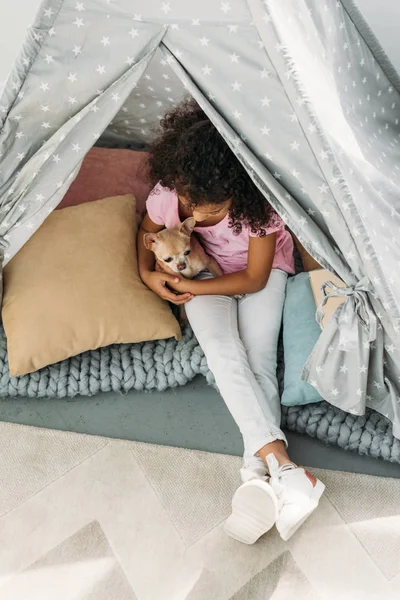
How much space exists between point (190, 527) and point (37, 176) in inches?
34.6

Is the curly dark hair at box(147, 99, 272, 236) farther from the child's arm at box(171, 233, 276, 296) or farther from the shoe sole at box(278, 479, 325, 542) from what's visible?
the shoe sole at box(278, 479, 325, 542)

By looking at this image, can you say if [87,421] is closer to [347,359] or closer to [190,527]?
[190,527]

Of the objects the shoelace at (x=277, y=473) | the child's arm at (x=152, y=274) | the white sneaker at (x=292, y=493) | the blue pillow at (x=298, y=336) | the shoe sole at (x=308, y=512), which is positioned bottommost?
the shoe sole at (x=308, y=512)

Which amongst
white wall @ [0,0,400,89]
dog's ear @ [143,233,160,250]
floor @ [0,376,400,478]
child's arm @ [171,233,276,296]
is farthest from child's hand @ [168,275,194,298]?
white wall @ [0,0,400,89]

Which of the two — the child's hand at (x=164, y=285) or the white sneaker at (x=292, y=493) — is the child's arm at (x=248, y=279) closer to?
the child's hand at (x=164, y=285)

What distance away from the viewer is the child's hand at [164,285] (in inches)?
64.0

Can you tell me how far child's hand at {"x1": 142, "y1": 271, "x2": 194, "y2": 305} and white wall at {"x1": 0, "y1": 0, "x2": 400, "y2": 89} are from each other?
0.65 metres

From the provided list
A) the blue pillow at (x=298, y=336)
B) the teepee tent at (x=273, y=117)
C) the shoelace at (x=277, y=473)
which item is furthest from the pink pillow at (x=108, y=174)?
the shoelace at (x=277, y=473)

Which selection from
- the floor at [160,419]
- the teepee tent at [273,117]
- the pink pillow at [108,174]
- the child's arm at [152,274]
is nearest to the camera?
the teepee tent at [273,117]

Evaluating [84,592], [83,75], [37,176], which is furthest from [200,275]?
[84,592]

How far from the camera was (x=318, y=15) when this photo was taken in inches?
46.2

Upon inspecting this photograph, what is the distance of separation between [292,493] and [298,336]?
42cm

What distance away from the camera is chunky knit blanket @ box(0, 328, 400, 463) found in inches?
60.4

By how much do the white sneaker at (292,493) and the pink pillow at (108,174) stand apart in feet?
2.87
